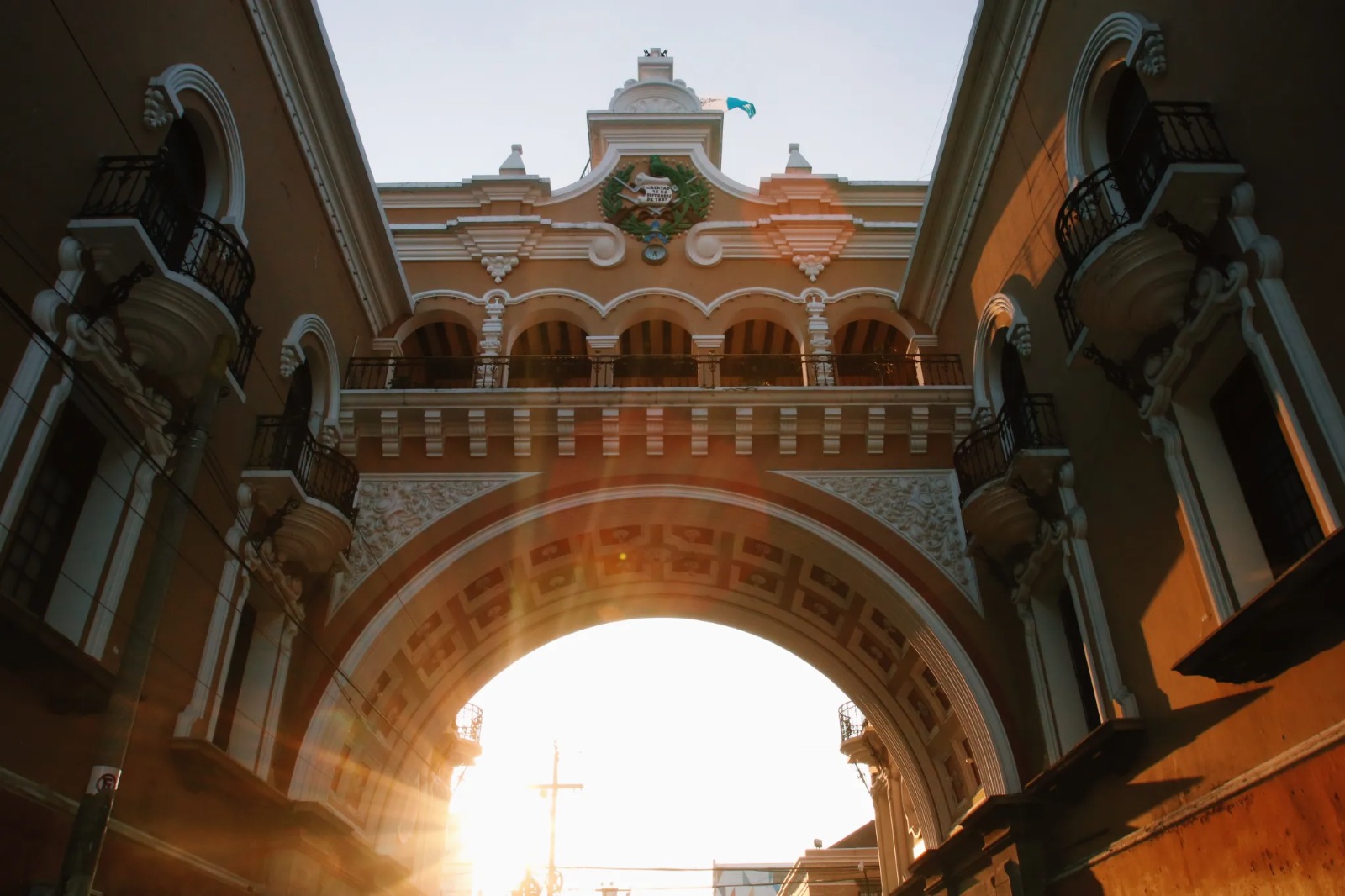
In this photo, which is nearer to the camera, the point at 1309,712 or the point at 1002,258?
the point at 1309,712

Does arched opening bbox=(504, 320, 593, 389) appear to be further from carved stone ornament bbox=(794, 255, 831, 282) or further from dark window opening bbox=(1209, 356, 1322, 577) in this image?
dark window opening bbox=(1209, 356, 1322, 577)

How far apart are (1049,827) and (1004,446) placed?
4.58 metres

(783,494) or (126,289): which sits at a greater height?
(783,494)

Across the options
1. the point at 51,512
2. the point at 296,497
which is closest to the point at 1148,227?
the point at 296,497

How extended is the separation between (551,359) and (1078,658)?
346 inches

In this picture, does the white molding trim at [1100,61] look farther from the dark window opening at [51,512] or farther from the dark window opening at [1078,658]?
Result: the dark window opening at [51,512]

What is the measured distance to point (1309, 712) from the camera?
6992mm

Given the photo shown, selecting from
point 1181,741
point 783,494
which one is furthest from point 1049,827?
point 783,494

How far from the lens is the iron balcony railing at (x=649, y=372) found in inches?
619

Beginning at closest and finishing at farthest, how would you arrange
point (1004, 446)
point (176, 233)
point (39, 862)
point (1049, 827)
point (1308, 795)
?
point (1308, 795), point (39, 862), point (176, 233), point (1049, 827), point (1004, 446)

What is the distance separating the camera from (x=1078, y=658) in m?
12.2

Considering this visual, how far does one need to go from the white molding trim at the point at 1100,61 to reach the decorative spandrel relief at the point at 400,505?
27.7 ft

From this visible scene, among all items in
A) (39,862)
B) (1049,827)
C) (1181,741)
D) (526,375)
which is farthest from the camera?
(526,375)

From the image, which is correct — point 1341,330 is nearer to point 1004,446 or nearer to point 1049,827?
point 1004,446
